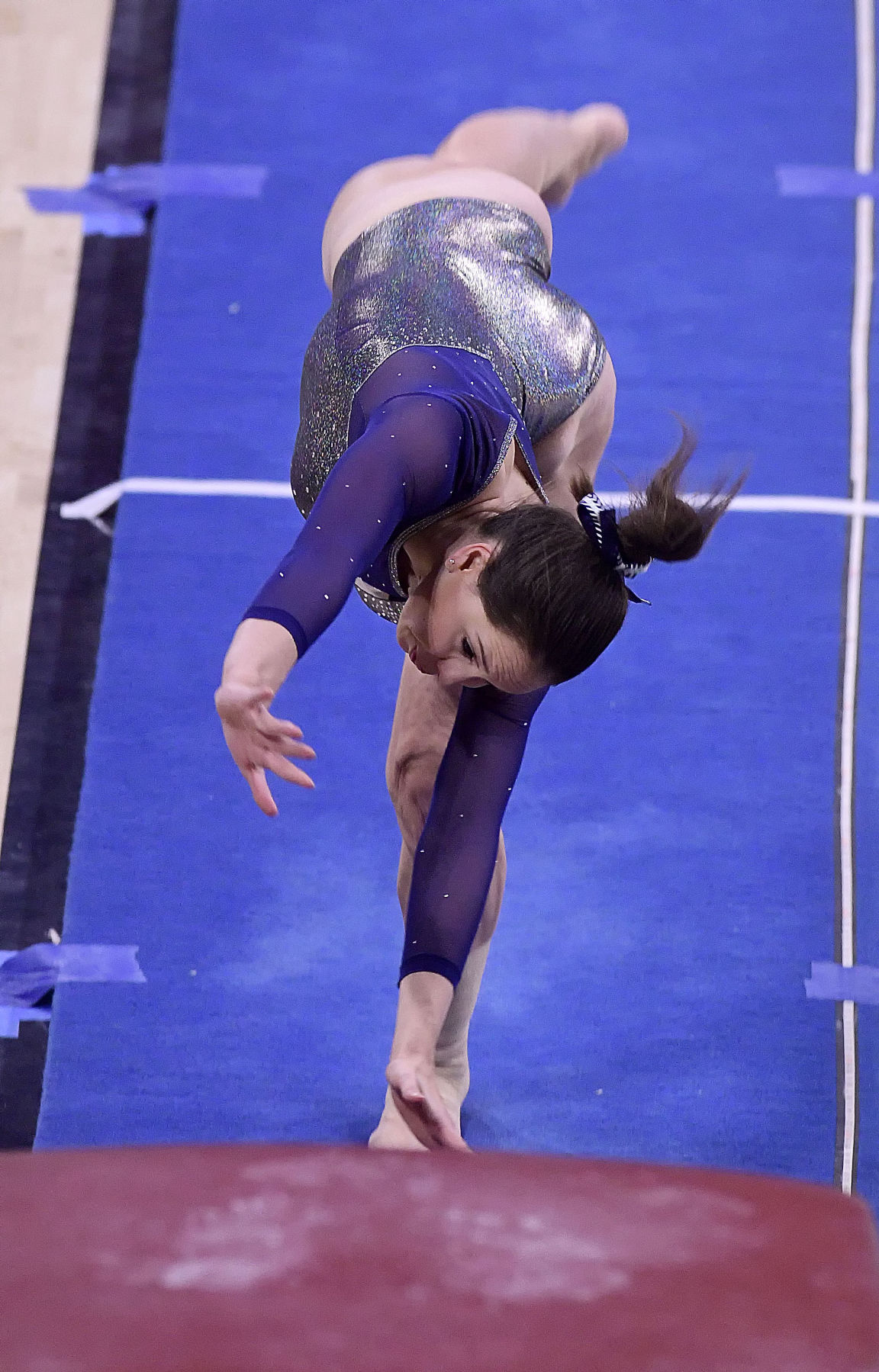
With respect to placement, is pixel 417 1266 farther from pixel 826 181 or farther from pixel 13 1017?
pixel 826 181

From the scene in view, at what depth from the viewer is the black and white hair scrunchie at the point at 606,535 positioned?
1.63 metres

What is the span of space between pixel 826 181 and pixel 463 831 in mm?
2076

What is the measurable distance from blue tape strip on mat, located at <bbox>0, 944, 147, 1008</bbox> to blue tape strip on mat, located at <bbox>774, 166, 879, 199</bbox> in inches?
82.7

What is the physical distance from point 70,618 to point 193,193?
1.08m

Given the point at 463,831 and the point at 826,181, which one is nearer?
the point at 463,831

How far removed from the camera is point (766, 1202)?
38.7 inches

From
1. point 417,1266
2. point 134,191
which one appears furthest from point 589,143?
point 417,1266

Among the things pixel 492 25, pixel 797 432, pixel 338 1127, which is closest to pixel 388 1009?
pixel 338 1127

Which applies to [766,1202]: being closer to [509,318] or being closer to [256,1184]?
[256,1184]

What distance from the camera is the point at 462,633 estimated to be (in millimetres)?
1647

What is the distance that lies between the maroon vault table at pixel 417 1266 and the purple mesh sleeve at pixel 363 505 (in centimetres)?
57

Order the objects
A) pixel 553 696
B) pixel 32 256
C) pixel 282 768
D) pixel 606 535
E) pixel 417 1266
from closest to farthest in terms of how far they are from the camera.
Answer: pixel 417 1266 < pixel 282 768 < pixel 606 535 < pixel 553 696 < pixel 32 256

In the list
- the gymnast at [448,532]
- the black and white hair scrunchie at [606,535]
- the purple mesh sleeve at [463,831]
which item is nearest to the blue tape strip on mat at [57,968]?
the gymnast at [448,532]

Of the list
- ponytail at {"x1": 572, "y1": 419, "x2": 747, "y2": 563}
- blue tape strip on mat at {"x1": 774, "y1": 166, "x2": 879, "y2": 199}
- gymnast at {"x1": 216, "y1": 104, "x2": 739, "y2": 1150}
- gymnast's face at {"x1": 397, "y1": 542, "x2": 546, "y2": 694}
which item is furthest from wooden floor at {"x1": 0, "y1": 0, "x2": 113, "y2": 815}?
blue tape strip on mat at {"x1": 774, "y1": 166, "x2": 879, "y2": 199}
